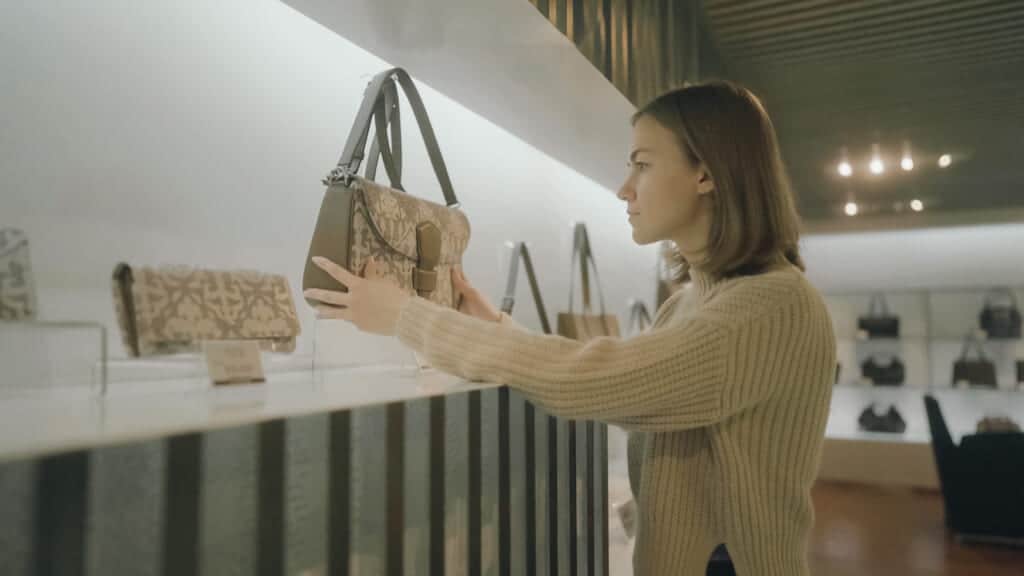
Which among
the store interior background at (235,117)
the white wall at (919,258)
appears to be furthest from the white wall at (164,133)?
the white wall at (919,258)

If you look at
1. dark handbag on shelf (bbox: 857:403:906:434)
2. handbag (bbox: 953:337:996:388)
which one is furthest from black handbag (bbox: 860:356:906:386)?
handbag (bbox: 953:337:996:388)

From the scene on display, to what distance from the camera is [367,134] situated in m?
1.04

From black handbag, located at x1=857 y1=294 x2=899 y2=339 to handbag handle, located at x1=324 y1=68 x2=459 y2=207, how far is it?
6282 mm

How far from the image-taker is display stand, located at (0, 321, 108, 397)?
692 mm

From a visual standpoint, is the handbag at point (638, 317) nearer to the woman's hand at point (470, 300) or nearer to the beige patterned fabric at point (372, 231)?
the woman's hand at point (470, 300)

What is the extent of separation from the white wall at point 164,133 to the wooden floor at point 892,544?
12.8 feet

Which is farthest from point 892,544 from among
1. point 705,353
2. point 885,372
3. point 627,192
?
point 705,353

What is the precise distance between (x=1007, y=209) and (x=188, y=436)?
7.07 m

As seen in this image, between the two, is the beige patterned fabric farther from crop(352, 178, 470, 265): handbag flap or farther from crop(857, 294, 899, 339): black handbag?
crop(857, 294, 899, 339): black handbag

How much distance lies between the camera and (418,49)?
134 centimetres

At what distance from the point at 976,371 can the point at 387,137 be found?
6515 mm

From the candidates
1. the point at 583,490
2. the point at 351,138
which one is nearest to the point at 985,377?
the point at 583,490

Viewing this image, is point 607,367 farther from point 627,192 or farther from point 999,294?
point 999,294

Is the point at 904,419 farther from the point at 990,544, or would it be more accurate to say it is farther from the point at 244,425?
the point at 244,425
